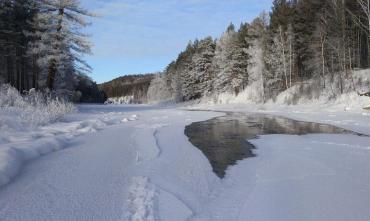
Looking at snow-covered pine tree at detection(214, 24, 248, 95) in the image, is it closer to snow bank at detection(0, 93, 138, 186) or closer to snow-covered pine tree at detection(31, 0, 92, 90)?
snow-covered pine tree at detection(31, 0, 92, 90)

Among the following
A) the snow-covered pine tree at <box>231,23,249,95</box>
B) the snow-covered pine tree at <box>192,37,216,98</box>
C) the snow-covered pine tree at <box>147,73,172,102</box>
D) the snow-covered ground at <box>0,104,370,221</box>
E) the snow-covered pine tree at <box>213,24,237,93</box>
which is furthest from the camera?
the snow-covered pine tree at <box>147,73,172,102</box>

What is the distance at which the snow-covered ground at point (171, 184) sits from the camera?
15.0 feet

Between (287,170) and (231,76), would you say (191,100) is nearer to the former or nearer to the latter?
(231,76)

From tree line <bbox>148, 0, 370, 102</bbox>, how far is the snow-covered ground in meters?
18.7

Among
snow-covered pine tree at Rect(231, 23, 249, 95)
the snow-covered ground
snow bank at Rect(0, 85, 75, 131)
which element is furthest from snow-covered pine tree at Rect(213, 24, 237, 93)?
the snow-covered ground

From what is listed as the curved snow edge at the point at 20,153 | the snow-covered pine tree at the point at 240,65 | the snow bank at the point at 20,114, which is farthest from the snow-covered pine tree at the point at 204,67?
the curved snow edge at the point at 20,153

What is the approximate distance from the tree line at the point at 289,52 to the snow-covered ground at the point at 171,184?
61.2 ft

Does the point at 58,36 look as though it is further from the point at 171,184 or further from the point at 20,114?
the point at 171,184

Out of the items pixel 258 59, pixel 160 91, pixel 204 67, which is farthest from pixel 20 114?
pixel 160 91

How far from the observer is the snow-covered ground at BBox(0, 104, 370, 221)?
4.59 meters

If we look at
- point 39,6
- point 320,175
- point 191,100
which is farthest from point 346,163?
point 191,100

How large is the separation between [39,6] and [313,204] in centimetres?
2506

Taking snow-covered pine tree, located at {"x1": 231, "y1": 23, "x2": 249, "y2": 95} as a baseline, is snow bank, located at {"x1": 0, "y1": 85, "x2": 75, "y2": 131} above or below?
below

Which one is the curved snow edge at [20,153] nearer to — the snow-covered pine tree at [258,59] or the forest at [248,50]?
the forest at [248,50]
